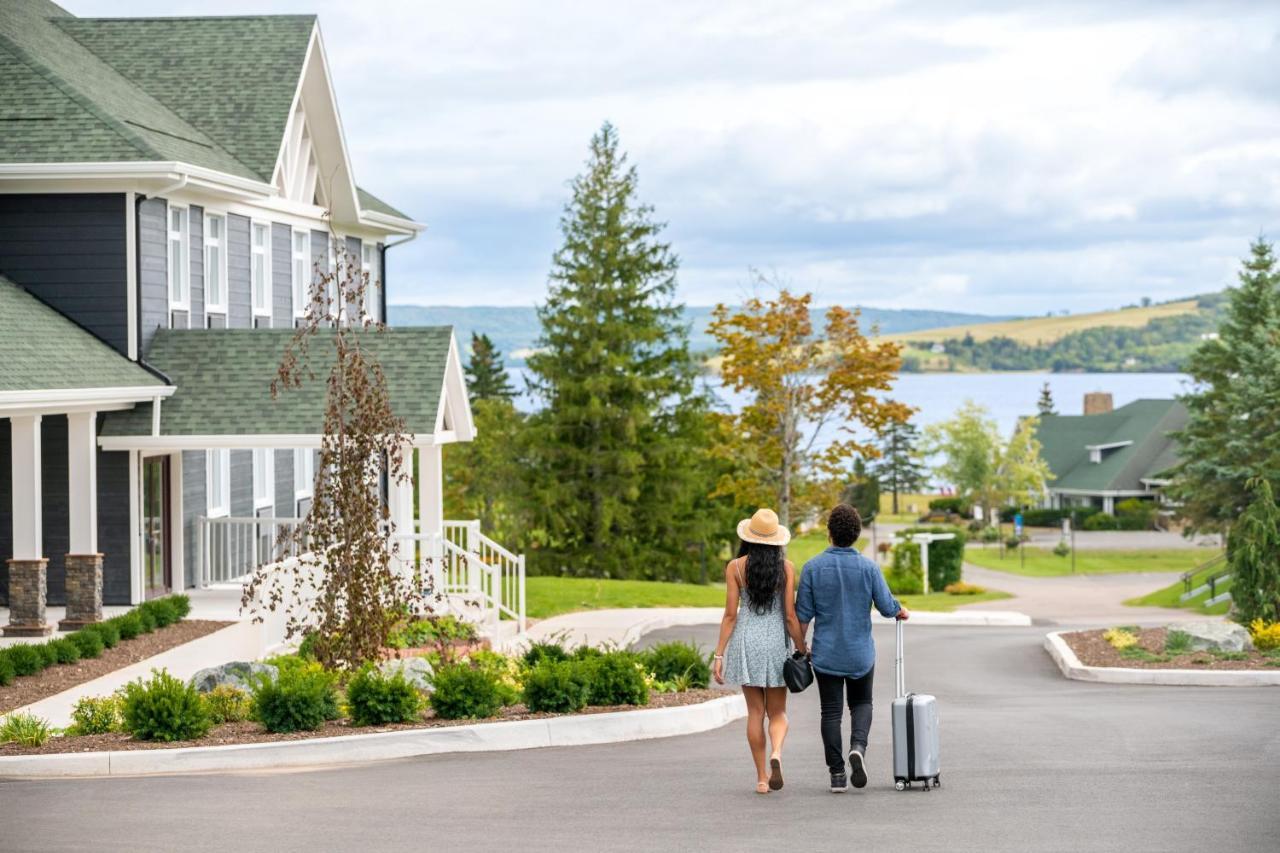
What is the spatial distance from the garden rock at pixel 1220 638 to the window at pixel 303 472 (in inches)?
637

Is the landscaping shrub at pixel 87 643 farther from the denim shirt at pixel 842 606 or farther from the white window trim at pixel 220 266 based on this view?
the denim shirt at pixel 842 606

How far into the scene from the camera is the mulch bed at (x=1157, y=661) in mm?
19531

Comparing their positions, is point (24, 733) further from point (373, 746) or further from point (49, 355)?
point (49, 355)

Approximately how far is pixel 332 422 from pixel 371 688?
11.0 ft

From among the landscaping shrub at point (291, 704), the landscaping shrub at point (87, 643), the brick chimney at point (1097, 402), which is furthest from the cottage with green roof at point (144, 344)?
the brick chimney at point (1097, 402)

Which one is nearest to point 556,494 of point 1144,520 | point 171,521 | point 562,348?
point 562,348

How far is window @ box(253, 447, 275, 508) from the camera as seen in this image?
1132 inches

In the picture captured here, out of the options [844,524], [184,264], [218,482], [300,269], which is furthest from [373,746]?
[300,269]

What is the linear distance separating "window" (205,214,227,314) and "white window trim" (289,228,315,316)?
10.6 feet

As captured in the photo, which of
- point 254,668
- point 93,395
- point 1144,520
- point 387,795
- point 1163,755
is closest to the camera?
point 387,795

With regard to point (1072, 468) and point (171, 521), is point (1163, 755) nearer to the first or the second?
point (171, 521)

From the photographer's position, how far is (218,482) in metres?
27.0

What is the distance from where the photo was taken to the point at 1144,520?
3349 inches

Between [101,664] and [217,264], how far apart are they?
32.3 ft
